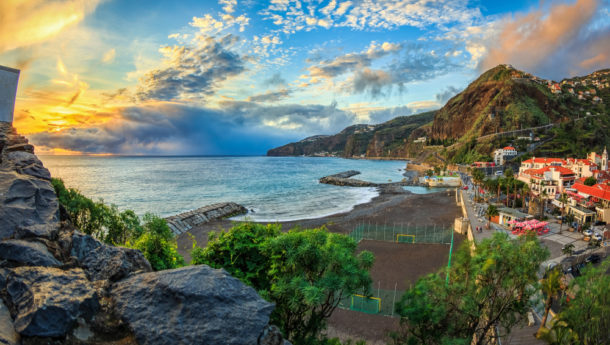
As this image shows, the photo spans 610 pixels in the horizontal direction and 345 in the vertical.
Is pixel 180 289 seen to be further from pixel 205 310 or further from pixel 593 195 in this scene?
pixel 593 195

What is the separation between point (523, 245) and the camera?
34.7 feet

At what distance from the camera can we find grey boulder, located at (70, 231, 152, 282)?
5.15 meters

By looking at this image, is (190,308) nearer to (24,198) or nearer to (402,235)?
(24,198)

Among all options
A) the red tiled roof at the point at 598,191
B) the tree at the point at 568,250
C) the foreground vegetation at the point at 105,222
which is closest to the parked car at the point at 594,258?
the tree at the point at 568,250

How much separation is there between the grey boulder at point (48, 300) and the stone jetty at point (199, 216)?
32.5 m

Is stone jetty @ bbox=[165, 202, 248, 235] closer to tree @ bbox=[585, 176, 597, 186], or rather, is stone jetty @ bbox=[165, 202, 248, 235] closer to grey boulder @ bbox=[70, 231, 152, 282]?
grey boulder @ bbox=[70, 231, 152, 282]

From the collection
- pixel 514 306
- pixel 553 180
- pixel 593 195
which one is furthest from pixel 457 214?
pixel 514 306

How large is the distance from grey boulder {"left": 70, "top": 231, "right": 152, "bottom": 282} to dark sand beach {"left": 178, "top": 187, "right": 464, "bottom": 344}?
374 inches

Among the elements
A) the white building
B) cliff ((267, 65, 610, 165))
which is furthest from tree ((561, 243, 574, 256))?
cliff ((267, 65, 610, 165))

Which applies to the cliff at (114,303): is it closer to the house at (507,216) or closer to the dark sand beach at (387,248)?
the dark sand beach at (387,248)

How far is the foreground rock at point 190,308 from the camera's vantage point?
156 inches

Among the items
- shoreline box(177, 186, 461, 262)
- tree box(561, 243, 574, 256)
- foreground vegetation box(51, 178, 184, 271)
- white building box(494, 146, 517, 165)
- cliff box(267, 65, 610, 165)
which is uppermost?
cliff box(267, 65, 610, 165)

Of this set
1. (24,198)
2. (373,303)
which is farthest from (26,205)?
(373,303)

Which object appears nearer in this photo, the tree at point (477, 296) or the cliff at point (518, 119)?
the tree at point (477, 296)
